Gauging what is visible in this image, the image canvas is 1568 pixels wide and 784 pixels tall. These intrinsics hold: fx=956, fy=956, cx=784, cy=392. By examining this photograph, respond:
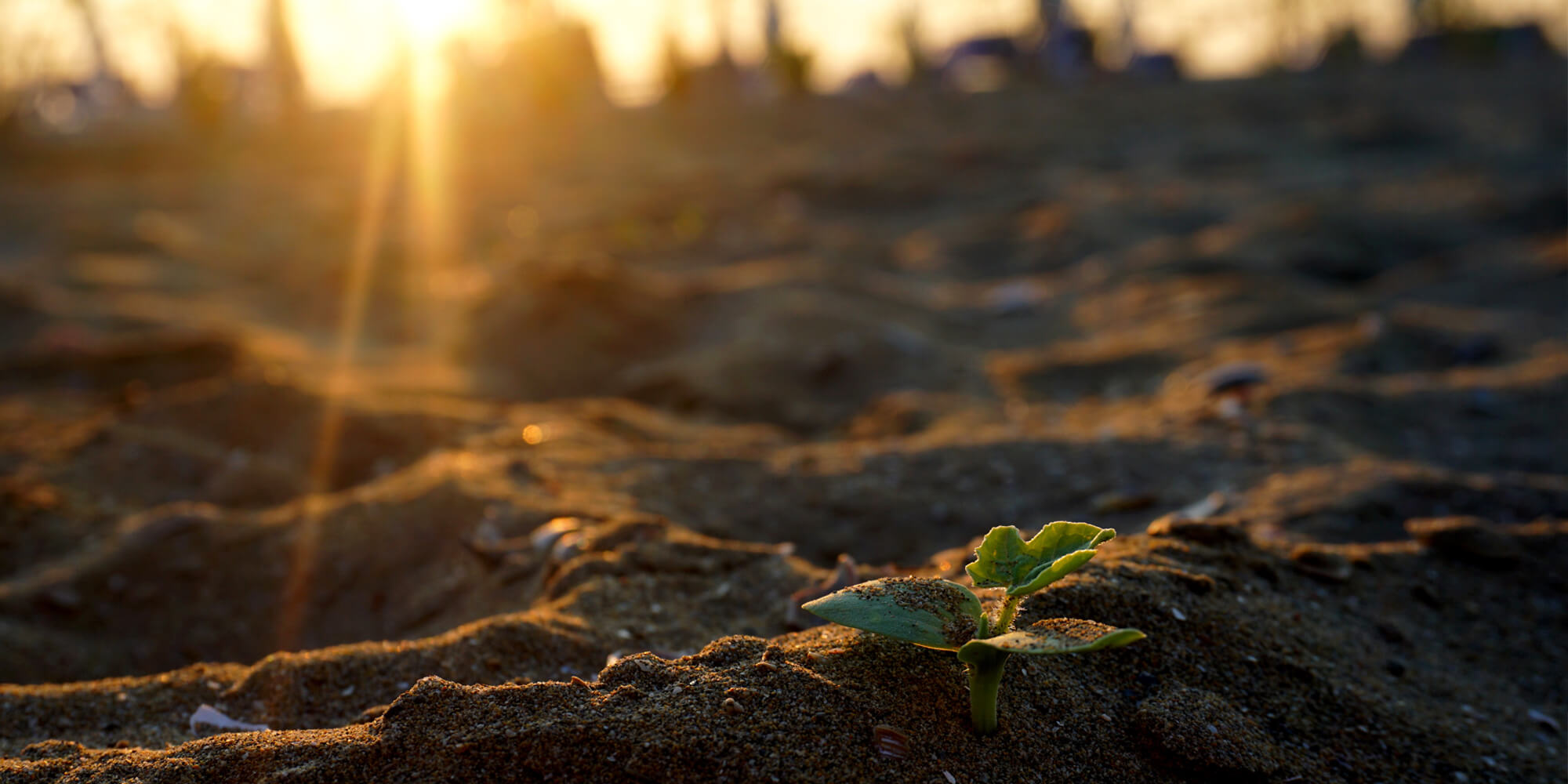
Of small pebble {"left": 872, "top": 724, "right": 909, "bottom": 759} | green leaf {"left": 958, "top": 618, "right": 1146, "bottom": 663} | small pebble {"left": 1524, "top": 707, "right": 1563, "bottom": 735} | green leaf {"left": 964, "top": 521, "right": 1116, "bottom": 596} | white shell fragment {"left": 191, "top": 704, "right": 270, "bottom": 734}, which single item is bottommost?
small pebble {"left": 1524, "top": 707, "right": 1563, "bottom": 735}

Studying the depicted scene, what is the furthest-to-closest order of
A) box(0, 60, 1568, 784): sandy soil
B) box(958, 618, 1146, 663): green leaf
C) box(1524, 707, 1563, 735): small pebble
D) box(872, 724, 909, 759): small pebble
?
box(1524, 707, 1563, 735): small pebble
box(0, 60, 1568, 784): sandy soil
box(872, 724, 909, 759): small pebble
box(958, 618, 1146, 663): green leaf

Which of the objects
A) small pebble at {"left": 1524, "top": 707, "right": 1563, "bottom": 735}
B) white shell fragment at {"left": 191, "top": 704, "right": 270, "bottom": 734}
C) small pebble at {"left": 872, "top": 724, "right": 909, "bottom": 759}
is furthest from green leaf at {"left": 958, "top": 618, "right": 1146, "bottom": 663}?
white shell fragment at {"left": 191, "top": 704, "right": 270, "bottom": 734}

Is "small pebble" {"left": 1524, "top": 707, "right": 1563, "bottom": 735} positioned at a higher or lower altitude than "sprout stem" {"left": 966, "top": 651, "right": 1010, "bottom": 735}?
lower

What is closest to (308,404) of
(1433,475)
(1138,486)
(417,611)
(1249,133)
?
(417,611)

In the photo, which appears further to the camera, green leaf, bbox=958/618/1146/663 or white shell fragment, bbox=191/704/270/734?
white shell fragment, bbox=191/704/270/734

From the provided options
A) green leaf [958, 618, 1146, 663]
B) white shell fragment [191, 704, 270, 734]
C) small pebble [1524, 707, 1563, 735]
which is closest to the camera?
green leaf [958, 618, 1146, 663]

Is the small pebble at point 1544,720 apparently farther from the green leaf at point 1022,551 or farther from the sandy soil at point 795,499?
the green leaf at point 1022,551

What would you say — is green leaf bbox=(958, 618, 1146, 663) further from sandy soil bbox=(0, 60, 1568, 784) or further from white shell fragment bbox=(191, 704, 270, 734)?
white shell fragment bbox=(191, 704, 270, 734)
